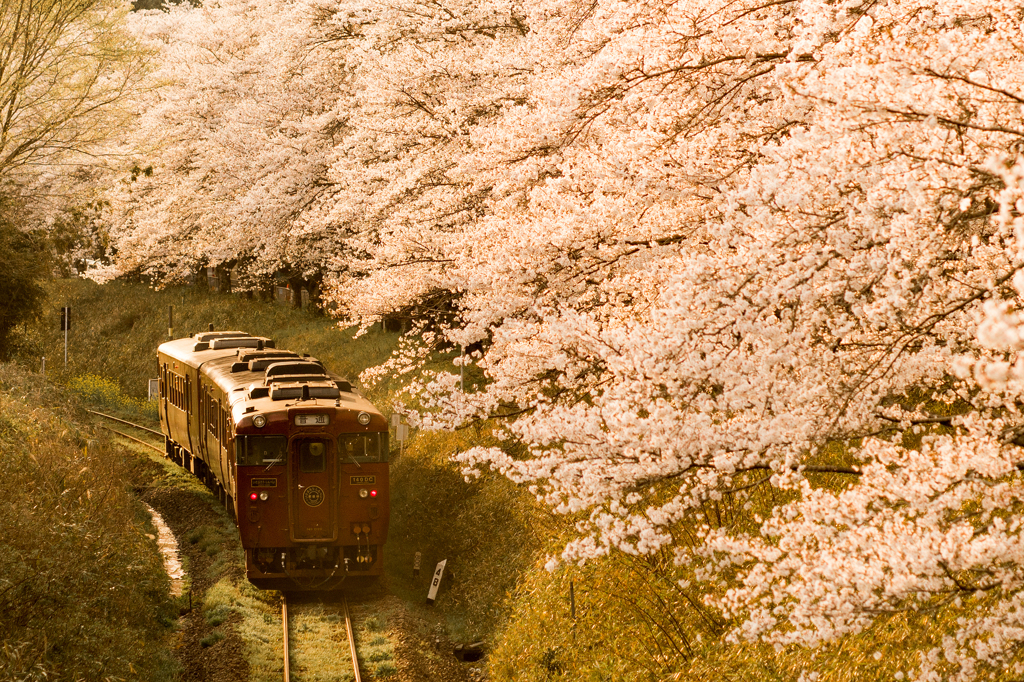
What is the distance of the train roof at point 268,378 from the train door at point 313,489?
62 centimetres

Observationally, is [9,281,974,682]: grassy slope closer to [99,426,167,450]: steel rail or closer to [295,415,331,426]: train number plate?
[295,415,331,426]: train number plate

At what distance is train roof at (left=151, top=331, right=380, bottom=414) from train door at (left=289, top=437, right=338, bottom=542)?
2.04ft

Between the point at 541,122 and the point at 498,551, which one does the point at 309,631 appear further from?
the point at 541,122

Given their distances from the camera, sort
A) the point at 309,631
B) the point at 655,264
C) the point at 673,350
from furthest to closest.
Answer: the point at 309,631 < the point at 655,264 < the point at 673,350

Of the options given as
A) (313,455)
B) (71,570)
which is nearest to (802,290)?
(71,570)

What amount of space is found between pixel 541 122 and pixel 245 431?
6.36 m

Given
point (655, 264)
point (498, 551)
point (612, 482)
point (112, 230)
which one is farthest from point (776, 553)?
point (112, 230)

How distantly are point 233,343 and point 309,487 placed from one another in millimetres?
7790

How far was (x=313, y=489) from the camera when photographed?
14008mm

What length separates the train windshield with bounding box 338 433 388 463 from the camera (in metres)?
14.1

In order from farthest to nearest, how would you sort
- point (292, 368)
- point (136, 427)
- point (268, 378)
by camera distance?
point (136, 427)
point (292, 368)
point (268, 378)

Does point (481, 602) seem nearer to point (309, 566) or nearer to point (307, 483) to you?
point (309, 566)

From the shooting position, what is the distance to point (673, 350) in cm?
673

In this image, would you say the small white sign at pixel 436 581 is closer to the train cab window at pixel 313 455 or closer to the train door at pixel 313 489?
the train door at pixel 313 489
